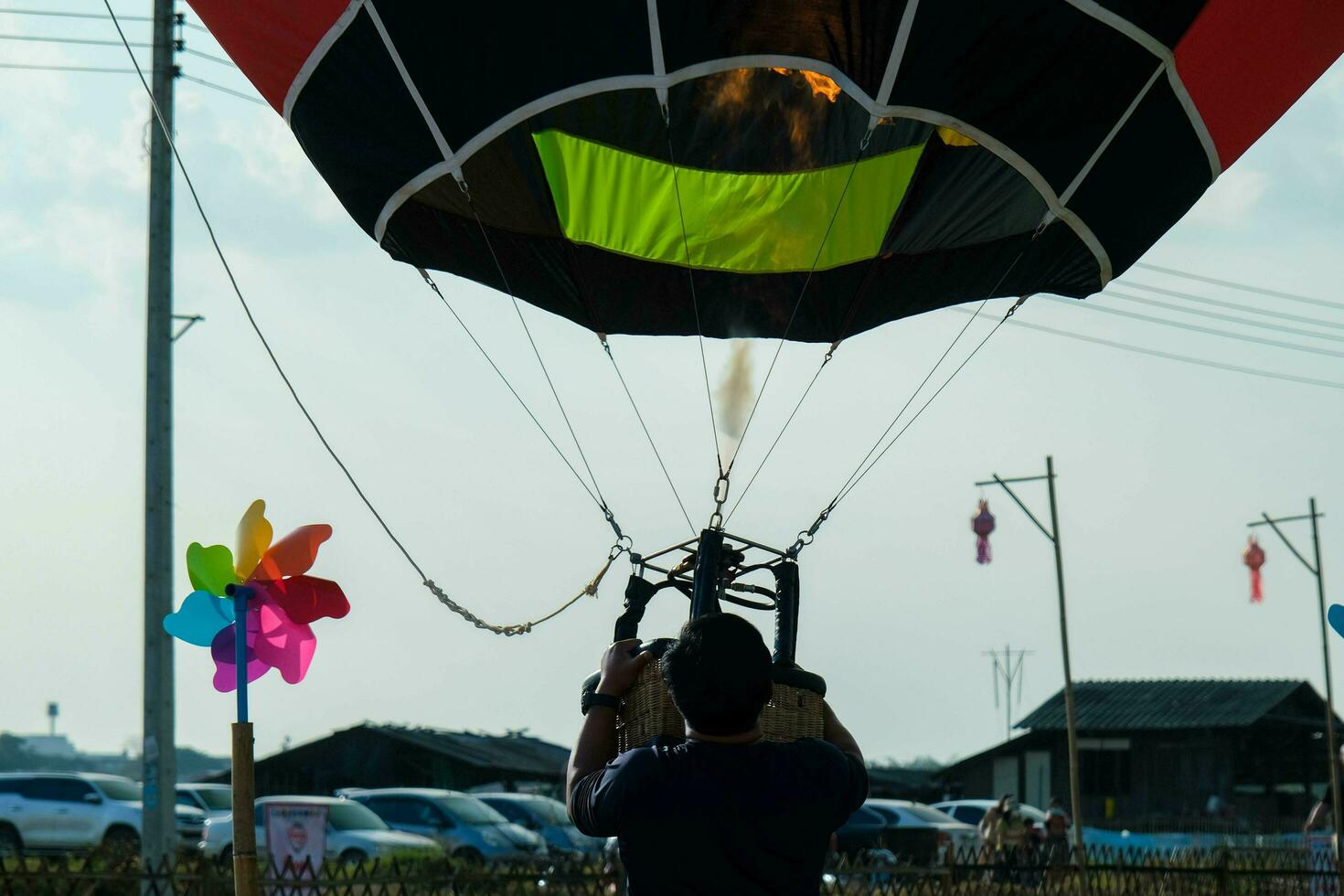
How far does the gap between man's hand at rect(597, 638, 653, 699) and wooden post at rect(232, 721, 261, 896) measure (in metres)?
2.70

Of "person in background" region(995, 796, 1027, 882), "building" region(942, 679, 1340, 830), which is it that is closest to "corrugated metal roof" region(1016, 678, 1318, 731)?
"building" region(942, 679, 1340, 830)

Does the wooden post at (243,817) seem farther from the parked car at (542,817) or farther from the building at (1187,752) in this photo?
the building at (1187,752)

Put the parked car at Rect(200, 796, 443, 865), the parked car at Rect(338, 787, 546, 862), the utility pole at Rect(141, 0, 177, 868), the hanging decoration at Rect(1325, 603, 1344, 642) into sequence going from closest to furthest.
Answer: the hanging decoration at Rect(1325, 603, 1344, 642), the utility pole at Rect(141, 0, 177, 868), the parked car at Rect(200, 796, 443, 865), the parked car at Rect(338, 787, 546, 862)

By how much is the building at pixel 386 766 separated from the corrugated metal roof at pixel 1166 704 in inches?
576

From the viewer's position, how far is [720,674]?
12.9ft

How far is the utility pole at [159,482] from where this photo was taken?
14219 millimetres

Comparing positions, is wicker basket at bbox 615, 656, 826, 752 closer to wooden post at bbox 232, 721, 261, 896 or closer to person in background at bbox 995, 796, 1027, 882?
wooden post at bbox 232, 721, 261, 896

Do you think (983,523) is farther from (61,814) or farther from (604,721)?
(604,721)

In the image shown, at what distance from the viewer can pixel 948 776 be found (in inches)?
1902

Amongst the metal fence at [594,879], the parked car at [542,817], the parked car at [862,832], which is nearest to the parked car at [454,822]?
the parked car at [542,817]

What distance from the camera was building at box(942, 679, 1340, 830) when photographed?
42500 millimetres

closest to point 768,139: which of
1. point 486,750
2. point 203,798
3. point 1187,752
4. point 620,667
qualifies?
point 620,667

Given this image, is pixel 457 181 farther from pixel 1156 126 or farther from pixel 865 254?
pixel 1156 126

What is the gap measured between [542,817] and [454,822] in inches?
103
